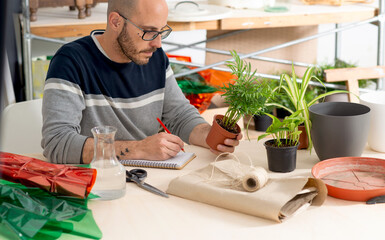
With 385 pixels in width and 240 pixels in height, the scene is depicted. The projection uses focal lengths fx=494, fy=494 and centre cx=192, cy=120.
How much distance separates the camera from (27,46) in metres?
2.60

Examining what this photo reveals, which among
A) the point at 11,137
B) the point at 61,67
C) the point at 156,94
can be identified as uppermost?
the point at 61,67

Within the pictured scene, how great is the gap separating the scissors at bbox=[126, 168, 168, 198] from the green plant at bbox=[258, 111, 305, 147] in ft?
1.06

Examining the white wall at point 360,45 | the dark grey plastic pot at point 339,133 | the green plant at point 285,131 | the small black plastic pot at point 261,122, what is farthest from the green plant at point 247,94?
the white wall at point 360,45

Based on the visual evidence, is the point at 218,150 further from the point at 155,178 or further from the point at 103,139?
the point at 103,139

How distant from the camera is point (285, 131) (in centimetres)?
138

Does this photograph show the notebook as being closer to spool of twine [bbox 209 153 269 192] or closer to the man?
the man

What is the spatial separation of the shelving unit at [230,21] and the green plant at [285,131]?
1.48 metres

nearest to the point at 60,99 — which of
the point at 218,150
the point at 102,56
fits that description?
the point at 102,56

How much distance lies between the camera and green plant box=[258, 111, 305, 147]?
132cm

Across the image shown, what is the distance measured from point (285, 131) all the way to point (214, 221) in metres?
0.43

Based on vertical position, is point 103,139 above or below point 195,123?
above

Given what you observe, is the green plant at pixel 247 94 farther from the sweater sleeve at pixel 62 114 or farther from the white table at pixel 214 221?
the sweater sleeve at pixel 62 114

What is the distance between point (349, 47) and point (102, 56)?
3366 mm

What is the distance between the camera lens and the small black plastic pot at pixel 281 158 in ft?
4.31
